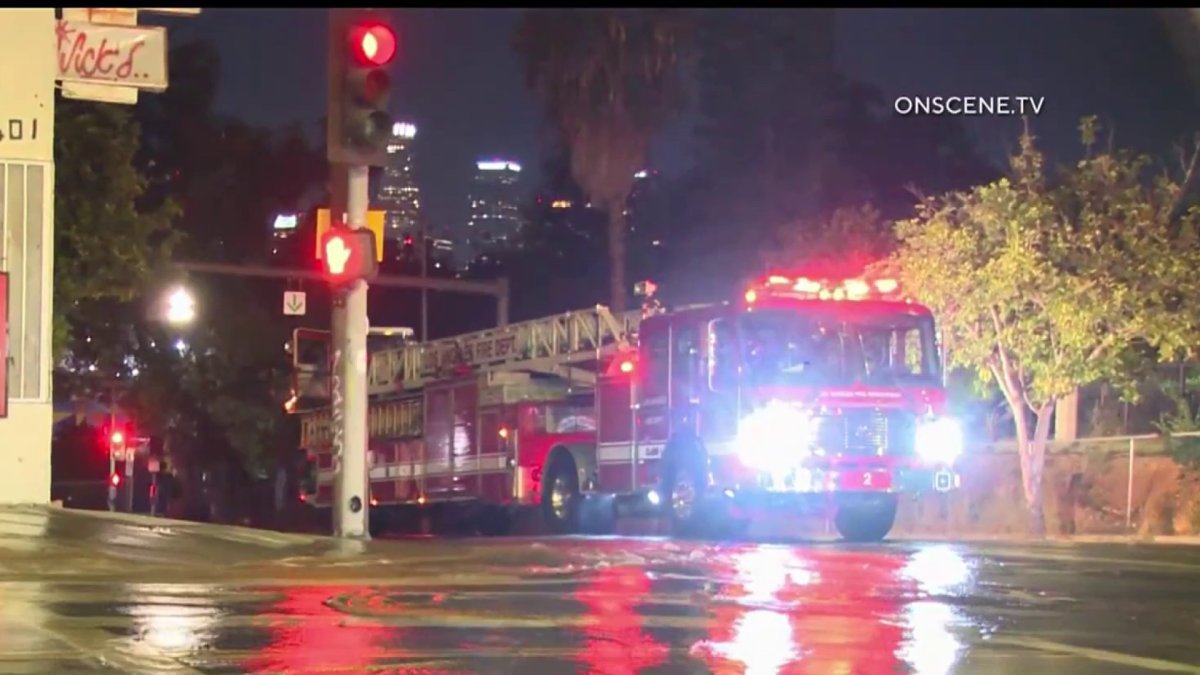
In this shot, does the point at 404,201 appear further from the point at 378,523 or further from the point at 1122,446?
the point at 1122,446

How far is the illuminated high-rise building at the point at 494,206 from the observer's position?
7025cm

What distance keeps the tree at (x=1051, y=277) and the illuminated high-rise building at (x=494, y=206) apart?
4271cm

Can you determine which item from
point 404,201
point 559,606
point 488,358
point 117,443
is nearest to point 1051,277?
point 488,358

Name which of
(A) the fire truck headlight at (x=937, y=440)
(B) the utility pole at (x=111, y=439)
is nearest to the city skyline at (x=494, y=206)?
(B) the utility pole at (x=111, y=439)

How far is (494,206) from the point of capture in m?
93.6

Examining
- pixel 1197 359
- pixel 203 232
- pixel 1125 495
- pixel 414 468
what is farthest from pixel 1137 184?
pixel 203 232

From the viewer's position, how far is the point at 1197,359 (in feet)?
87.7

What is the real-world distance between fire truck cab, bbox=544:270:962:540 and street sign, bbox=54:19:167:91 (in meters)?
6.69

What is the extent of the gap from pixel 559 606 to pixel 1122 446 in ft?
57.8

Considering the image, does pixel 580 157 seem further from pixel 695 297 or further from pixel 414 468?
pixel 414 468

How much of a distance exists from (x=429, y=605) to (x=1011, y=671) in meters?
3.70

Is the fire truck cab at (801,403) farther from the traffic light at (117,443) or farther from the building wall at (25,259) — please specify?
the traffic light at (117,443)

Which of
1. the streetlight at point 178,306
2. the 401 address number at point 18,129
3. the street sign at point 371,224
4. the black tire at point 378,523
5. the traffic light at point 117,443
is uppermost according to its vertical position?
the 401 address number at point 18,129

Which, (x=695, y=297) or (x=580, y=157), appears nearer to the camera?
(x=580, y=157)
